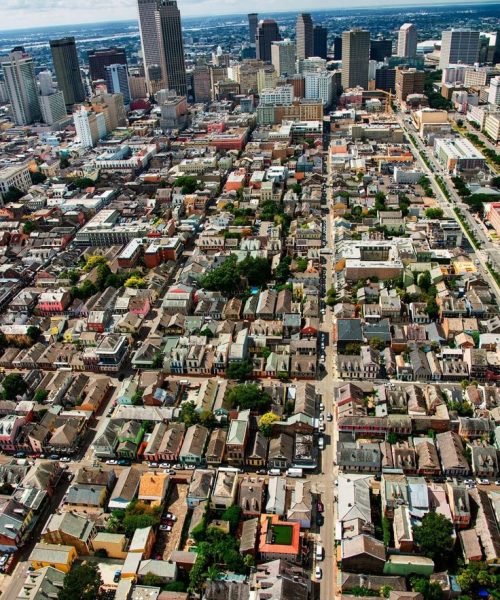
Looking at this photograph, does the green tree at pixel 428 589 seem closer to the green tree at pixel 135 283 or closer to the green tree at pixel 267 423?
the green tree at pixel 267 423

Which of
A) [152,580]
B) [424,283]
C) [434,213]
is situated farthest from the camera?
[434,213]

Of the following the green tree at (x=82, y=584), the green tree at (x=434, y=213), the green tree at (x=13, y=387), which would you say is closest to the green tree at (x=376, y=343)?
the green tree at (x=82, y=584)

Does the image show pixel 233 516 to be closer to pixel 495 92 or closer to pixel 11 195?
pixel 11 195

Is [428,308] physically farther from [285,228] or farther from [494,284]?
[285,228]

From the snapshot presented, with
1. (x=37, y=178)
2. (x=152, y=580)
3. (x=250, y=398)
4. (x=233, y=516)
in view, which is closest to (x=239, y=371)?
(x=250, y=398)

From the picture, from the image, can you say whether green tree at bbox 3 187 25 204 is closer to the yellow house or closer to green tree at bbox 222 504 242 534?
the yellow house

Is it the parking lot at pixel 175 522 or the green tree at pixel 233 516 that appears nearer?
the parking lot at pixel 175 522

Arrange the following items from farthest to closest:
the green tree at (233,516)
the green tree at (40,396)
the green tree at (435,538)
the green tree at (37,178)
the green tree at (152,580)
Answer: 1. the green tree at (37,178)
2. the green tree at (40,396)
3. the green tree at (233,516)
4. the green tree at (435,538)
5. the green tree at (152,580)
